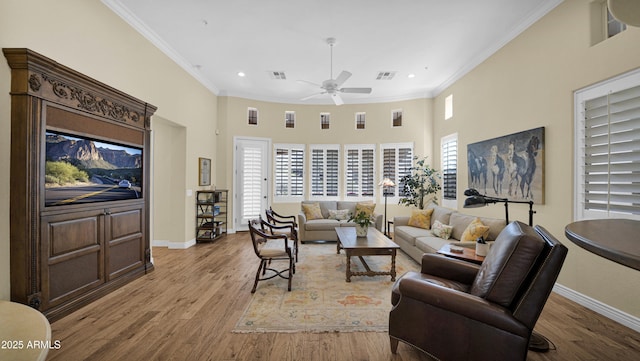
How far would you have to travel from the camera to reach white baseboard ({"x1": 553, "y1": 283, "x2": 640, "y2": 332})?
2.48 meters

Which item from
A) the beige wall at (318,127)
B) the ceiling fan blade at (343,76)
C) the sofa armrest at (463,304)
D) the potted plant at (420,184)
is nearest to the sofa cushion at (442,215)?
the potted plant at (420,184)

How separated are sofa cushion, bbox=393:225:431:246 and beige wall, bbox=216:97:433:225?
5.94ft

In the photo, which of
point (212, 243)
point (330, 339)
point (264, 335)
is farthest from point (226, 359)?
point (212, 243)

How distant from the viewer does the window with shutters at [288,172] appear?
23.7 feet

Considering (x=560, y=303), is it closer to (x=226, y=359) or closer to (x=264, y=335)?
(x=264, y=335)

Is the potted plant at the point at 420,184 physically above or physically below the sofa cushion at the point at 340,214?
above

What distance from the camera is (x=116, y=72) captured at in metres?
3.50

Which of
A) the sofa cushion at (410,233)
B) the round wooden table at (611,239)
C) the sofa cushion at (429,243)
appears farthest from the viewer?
the sofa cushion at (410,233)

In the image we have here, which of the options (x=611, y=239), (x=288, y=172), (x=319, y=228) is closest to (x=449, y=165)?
(x=319, y=228)

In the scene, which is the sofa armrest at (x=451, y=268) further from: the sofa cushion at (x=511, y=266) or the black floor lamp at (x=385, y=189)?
the black floor lamp at (x=385, y=189)

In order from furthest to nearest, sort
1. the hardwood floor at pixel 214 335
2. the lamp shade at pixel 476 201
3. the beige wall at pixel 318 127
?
the beige wall at pixel 318 127 < the lamp shade at pixel 476 201 < the hardwood floor at pixel 214 335

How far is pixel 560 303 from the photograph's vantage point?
9.88ft

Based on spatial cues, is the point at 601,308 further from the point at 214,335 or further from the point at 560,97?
the point at 214,335

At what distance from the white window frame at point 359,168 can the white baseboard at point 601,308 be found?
4.40 meters
